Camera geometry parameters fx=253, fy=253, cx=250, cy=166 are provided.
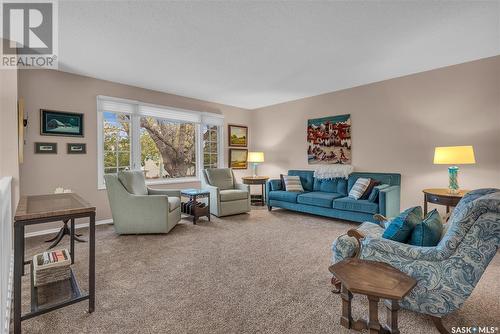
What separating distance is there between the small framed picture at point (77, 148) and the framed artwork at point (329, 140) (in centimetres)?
418

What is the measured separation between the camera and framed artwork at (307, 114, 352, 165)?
4.88 meters

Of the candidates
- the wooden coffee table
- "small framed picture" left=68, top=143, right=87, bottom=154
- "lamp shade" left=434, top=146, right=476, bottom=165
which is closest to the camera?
the wooden coffee table

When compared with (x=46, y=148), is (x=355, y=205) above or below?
below

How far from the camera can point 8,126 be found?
2.89 m

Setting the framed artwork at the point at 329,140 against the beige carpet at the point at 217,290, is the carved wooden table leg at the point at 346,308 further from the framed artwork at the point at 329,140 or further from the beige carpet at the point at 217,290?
the framed artwork at the point at 329,140

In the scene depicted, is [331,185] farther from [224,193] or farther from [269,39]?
[269,39]

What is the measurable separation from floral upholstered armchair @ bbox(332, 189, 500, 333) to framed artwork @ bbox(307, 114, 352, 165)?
348 centimetres

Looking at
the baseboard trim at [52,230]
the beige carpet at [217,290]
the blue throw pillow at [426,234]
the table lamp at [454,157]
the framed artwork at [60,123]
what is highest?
the framed artwork at [60,123]

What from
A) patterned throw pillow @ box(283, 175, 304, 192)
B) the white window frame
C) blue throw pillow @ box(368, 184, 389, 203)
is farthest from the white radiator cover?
patterned throw pillow @ box(283, 175, 304, 192)

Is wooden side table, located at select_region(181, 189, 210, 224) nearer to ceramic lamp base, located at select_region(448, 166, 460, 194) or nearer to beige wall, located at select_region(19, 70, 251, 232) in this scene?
beige wall, located at select_region(19, 70, 251, 232)

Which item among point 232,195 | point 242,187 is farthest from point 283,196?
point 232,195

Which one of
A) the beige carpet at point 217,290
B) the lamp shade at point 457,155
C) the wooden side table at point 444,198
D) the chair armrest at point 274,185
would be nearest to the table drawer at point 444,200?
the wooden side table at point 444,198

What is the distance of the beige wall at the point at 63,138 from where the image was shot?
11.8 feet

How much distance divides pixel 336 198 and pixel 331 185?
0.56 metres
